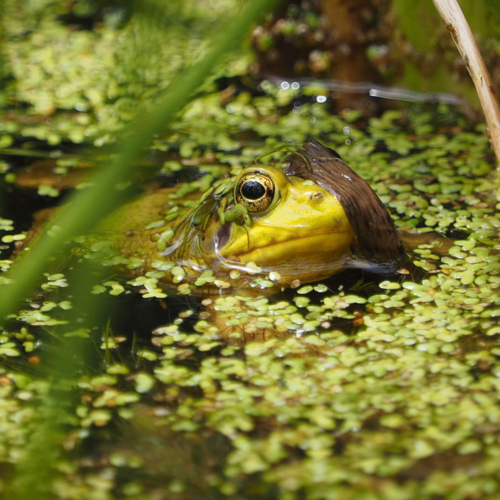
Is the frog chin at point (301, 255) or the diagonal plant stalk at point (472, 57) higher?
the diagonal plant stalk at point (472, 57)

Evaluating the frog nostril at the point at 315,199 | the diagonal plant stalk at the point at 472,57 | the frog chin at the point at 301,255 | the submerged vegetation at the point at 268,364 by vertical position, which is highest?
the diagonal plant stalk at the point at 472,57

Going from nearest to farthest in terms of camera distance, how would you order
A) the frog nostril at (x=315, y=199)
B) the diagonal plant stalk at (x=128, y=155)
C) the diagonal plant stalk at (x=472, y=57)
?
the diagonal plant stalk at (x=128, y=155), the diagonal plant stalk at (x=472, y=57), the frog nostril at (x=315, y=199)

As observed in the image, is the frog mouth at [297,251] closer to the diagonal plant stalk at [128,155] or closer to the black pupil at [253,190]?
the black pupil at [253,190]

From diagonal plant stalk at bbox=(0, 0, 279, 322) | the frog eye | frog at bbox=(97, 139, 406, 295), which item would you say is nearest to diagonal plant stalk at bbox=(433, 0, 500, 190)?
frog at bbox=(97, 139, 406, 295)

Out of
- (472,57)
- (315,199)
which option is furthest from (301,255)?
(472,57)

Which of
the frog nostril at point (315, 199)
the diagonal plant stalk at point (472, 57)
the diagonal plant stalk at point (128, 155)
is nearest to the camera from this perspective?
the diagonal plant stalk at point (128, 155)

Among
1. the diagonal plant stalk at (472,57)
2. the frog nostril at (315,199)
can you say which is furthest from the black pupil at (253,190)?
the diagonal plant stalk at (472,57)

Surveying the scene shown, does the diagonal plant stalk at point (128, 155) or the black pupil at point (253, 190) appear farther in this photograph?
the black pupil at point (253, 190)
